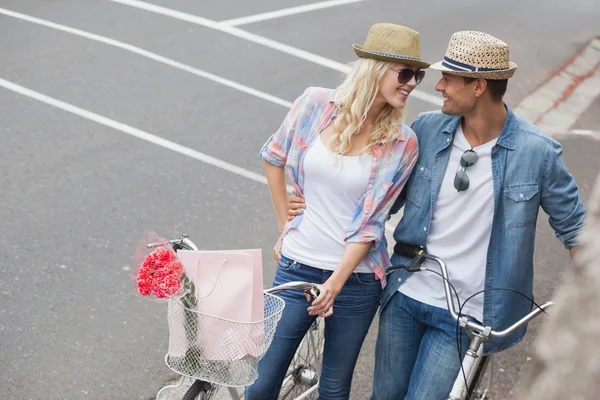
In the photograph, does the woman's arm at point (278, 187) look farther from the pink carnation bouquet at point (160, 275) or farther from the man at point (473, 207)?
the pink carnation bouquet at point (160, 275)

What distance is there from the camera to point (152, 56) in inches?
441

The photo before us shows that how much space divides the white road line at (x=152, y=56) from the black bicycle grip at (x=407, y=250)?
6062 millimetres

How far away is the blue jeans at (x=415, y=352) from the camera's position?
12.6 ft

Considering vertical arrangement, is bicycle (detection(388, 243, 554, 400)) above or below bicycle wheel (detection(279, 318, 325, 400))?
above

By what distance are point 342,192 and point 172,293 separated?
0.99m

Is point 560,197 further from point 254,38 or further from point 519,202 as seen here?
point 254,38

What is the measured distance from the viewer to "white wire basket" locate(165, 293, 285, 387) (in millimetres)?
3326

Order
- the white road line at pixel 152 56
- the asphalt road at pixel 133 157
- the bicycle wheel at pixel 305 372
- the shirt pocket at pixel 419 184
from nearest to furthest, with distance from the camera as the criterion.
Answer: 1. the shirt pocket at pixel 419 184
2. the bicycle wheel at pixel 305 372
3. the asphalt road at pixel 133 157
4. the white road line at pixel 152 56

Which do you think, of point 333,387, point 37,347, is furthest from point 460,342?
point 37,347

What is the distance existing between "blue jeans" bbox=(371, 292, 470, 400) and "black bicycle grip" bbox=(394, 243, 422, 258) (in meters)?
0.18

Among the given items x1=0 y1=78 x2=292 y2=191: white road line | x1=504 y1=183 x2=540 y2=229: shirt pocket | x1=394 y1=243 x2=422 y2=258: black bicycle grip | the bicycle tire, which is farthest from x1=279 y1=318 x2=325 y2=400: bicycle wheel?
x1=0 y1=78 x2=292 y2=191: white road line

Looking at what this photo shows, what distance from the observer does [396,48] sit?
12.6 ft

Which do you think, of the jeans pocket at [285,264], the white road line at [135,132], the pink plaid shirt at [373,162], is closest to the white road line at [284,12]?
the white road line at [135,132]

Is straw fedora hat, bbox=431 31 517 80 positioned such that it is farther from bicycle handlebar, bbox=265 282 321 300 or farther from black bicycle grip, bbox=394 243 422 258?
bicycle handlebar, bbox=265 282 321 300
